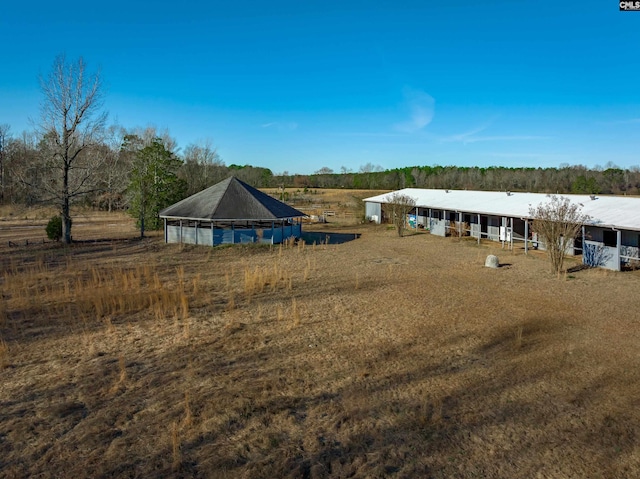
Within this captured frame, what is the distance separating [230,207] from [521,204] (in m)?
18.4

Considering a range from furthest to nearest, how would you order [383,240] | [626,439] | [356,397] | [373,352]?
[383,240] < [373,352] < [356,397] < [626,439]

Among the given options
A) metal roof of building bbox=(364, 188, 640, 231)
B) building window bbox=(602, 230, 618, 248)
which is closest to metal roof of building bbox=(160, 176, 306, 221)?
metal roof of building bbox=(364, 188, 640, 231)

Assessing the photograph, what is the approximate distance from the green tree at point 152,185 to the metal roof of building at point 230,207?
14.0 ft

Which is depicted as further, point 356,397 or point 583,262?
point 583,262

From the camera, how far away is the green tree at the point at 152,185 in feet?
101

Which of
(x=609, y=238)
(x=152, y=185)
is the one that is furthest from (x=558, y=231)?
(x=152, y=185)

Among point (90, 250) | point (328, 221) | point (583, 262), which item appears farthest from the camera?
point (328, 221)

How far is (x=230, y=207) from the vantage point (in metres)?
27.1

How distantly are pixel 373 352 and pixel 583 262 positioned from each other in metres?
15.5

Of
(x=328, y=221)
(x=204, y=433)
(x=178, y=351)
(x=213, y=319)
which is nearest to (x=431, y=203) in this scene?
(x=328, y=221)

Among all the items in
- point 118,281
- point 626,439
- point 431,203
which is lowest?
point 626,439

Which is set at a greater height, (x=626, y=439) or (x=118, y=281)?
(x=118, y=281)

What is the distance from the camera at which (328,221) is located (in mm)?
44219

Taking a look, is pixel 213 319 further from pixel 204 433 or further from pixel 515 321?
pixel 515 321
